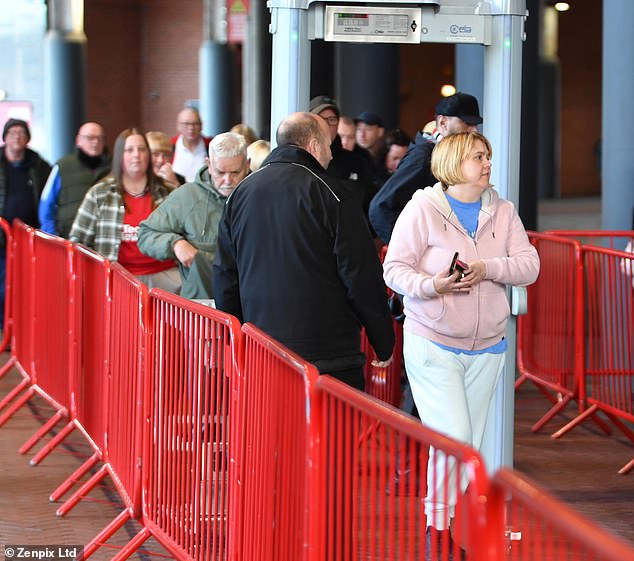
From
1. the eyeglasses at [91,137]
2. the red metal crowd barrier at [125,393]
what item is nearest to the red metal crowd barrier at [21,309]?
the eyeglasses at [91,137]

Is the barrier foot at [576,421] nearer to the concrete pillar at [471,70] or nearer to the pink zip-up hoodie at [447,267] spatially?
the pink zip-up hoodie at [447,267]

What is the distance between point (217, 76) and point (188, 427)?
29.0m

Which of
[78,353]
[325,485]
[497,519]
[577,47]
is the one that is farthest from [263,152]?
[577,47]

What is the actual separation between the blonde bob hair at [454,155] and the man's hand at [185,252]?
1916mm

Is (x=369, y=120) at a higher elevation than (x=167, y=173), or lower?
higher

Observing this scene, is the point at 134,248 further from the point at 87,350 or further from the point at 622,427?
the point at 622,427

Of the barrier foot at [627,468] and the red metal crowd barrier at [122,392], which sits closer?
the red metal crowd barrier at [122,392]

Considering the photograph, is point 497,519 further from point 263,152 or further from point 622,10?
point 622,10

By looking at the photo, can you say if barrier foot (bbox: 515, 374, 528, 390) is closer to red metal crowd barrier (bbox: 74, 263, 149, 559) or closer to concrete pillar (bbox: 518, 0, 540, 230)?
red metal crowd barrier (bbox: 74, 263, 149, 559)

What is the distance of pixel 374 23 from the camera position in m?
5.91

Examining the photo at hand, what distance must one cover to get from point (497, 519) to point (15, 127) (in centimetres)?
953

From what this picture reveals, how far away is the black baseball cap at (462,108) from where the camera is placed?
6.52 metres

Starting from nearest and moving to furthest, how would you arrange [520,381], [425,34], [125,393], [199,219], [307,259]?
[307,259]
[125,393]
[425,34]
[199,219]
[520,381]
